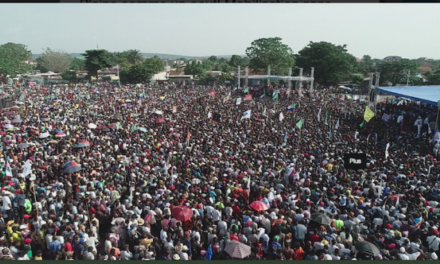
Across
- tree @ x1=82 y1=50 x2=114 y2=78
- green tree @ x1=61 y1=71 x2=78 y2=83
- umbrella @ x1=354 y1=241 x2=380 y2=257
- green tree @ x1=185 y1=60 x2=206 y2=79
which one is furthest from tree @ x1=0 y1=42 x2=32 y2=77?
umbrella @ x1=354 y1=241 x2=380 y2=257

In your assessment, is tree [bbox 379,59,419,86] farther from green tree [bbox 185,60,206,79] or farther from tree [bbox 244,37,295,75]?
green tree [bbox 185,60,206,79]

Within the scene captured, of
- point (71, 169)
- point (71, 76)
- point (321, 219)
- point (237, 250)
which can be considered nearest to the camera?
point (237, 250)

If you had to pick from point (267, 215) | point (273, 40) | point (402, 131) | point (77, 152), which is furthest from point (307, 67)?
point (267, 215)

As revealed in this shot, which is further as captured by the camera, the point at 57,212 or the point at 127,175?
the point at 127,175

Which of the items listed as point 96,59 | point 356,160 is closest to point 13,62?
point 96,59

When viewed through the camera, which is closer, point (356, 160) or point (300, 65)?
point (356, 160)

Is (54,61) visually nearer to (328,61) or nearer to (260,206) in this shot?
(328,61)

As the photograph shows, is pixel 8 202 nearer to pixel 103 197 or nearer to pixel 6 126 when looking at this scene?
pixel 103 197
